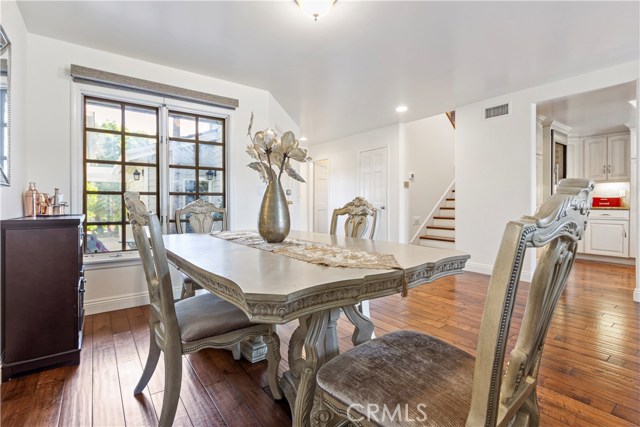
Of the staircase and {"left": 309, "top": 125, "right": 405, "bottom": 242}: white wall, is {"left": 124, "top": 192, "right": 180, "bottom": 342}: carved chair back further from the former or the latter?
the staircase

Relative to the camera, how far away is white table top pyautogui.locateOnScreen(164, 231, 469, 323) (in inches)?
30.3

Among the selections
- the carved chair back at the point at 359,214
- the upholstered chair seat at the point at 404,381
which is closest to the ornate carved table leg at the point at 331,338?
the upholstered chair seat at the point at 404,381

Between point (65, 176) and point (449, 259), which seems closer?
point (449, 259)

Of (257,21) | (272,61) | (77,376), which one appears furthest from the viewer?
(272,61)

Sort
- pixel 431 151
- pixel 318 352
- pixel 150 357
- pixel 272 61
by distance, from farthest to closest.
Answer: pixel 431 151 → pixel 272 61 → pixel 150 357 → pixel 318 352

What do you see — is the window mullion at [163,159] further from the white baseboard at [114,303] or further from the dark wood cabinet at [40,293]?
the dark wood cabinet at [40,293]

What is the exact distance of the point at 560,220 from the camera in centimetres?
57

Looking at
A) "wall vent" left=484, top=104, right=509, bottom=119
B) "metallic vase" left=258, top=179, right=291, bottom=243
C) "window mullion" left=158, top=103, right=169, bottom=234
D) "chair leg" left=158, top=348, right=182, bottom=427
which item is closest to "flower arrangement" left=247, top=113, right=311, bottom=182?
"metallic vase" left=258, top=179, right=291, bottom=243

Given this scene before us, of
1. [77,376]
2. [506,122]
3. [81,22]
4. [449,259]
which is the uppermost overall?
[81,22]

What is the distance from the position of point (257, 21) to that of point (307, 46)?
518mm

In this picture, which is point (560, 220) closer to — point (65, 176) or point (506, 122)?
point (65, 176)

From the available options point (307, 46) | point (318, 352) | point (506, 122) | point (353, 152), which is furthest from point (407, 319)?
point (353, 152)

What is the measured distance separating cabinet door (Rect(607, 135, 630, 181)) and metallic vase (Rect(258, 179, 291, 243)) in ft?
20.2

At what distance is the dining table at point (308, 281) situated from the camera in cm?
80
